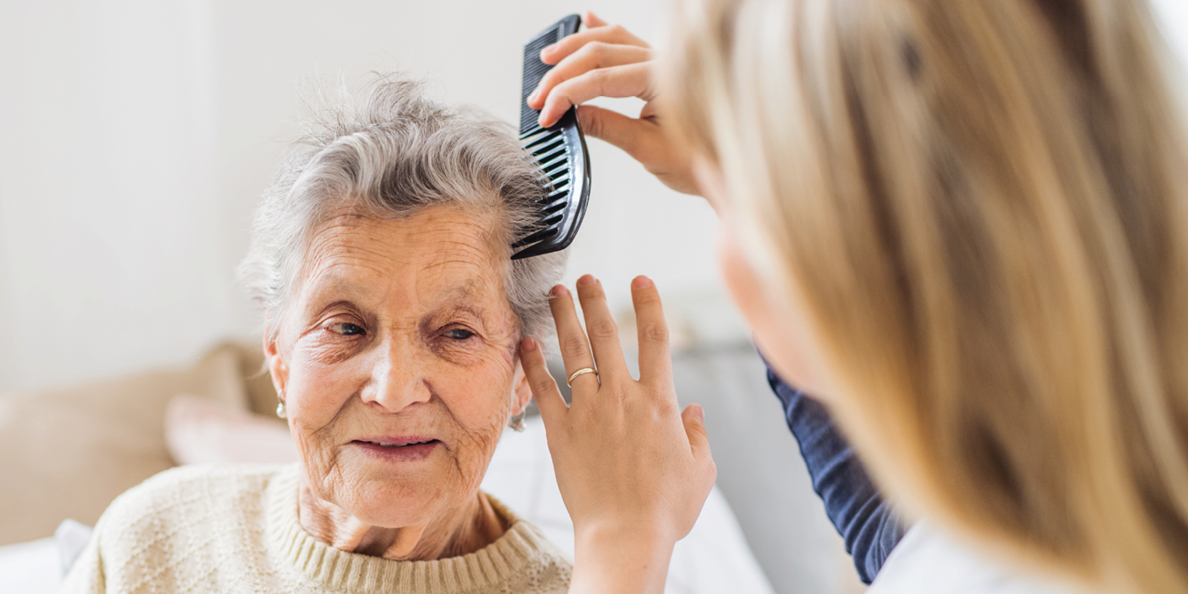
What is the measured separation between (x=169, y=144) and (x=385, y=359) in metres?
1.64

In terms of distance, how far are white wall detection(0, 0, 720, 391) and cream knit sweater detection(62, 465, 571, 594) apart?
3.64 feet

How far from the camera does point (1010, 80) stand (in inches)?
20.6

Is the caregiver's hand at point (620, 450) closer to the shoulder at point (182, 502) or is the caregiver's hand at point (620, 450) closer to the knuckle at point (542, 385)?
the knuckle at point (542, 385)

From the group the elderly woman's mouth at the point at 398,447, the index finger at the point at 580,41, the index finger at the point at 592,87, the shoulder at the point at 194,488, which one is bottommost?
the shoulder at the point at 194,488

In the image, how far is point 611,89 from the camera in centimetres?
99

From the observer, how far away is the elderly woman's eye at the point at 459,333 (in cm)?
95

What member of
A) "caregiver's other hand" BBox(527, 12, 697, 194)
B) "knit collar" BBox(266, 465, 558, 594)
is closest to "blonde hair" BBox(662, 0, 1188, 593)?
"caregiver's other hand" BBox(527, 12, 697, 194)

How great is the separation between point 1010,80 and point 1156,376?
242 millimetres

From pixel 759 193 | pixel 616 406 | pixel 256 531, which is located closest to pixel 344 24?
pixel 256 531

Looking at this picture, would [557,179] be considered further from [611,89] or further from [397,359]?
[397,359]

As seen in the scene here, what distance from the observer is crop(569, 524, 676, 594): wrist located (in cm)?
78

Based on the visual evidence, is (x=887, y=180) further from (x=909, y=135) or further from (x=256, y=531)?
(x=256, y=531)

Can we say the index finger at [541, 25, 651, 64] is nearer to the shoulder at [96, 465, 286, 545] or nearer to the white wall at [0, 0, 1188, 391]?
the shoulder at [96, 465, 286, 545]

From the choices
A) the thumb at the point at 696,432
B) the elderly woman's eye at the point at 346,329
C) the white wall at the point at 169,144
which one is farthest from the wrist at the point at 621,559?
the white wall at the point at 169,144
